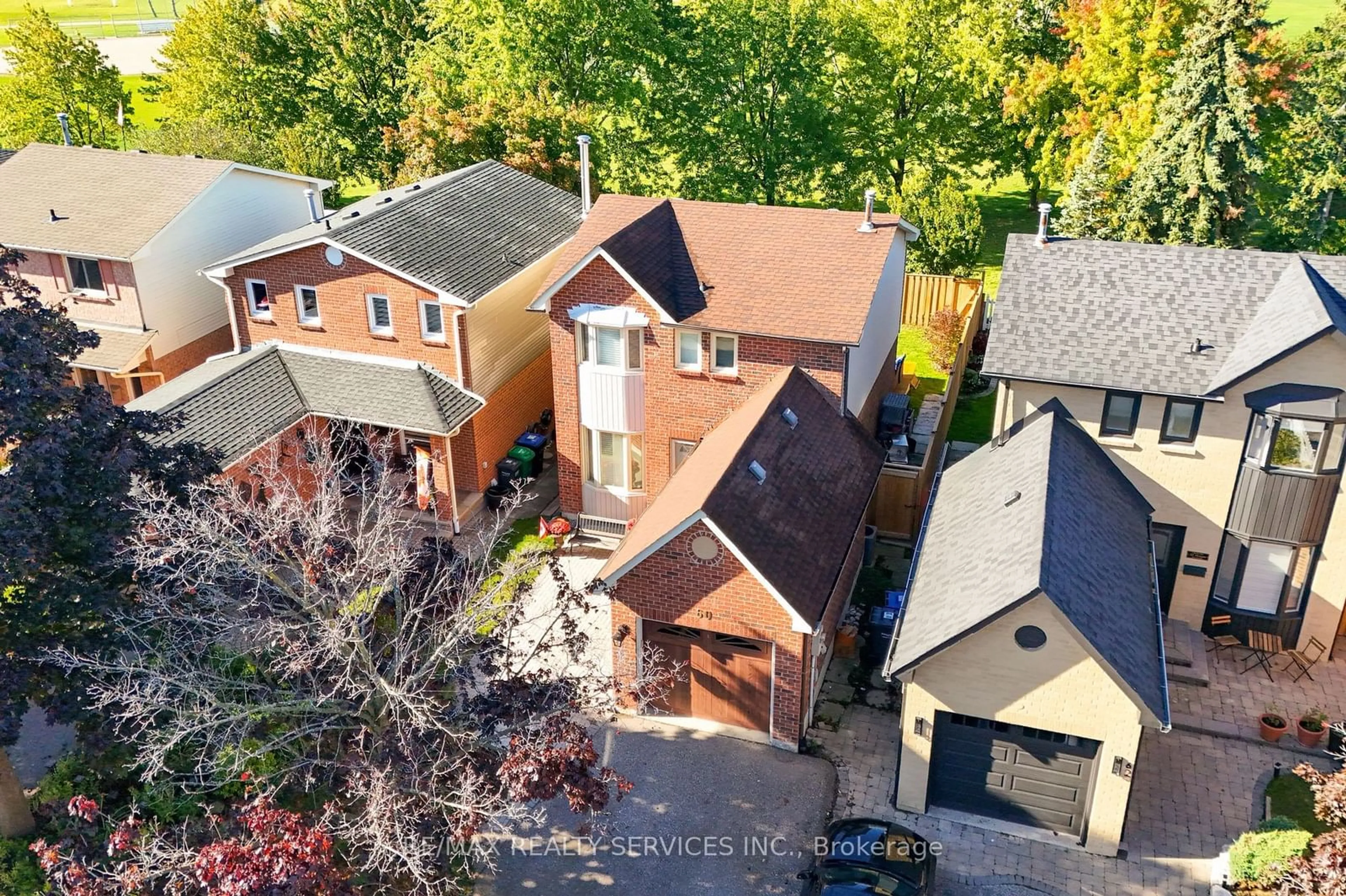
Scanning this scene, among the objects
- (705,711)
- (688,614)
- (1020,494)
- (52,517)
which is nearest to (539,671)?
(688,614)

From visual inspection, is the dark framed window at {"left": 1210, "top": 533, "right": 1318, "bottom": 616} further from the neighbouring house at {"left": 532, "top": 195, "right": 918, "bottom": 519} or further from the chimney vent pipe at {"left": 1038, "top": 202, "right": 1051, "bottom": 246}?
the neighbouring house at {"left": 532, "top": 195, "right": 918, "bottom": 519}

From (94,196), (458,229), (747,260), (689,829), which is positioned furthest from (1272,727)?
(94,196)

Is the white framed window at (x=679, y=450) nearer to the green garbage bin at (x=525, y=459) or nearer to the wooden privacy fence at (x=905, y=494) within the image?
the wooden privacy fence at (x=905, y=494)

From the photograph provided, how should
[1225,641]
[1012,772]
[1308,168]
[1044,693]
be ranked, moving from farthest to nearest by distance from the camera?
[1308,168], [1225,641], [1012,772], [1044,693]

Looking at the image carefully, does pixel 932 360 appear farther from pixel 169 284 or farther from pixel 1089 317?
pixel 169 284

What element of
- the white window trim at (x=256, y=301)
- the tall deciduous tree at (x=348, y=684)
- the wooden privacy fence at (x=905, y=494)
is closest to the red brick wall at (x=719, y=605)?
the tall deciduous tree at (x=348, y=684)

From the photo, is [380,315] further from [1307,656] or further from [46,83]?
[46,83]
